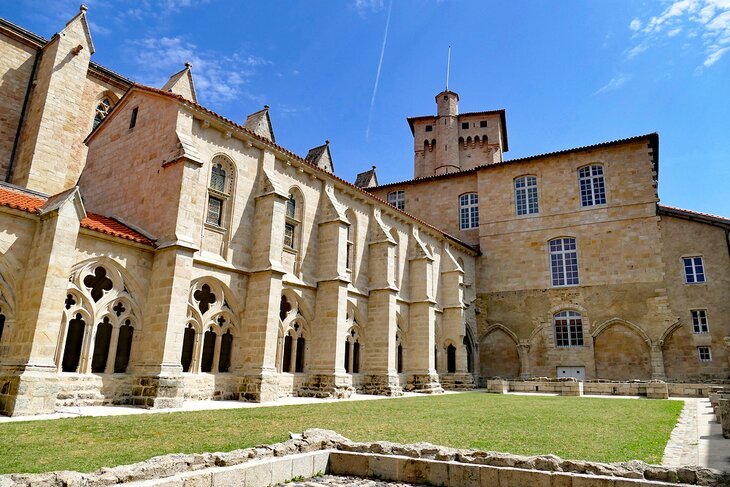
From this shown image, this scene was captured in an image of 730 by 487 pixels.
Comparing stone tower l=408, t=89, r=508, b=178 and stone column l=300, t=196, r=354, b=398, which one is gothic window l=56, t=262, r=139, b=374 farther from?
stone tower l=408, t=89, r=508, b=178

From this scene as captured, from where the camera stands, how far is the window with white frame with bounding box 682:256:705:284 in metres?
27.0

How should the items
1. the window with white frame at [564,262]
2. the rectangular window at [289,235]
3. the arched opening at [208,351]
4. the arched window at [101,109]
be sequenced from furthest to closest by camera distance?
1. the window with white frame at [564,262]
2. the arched window at [101,109]
3. the rectangular window at [289,235]
4. the arched opening at [208,351]

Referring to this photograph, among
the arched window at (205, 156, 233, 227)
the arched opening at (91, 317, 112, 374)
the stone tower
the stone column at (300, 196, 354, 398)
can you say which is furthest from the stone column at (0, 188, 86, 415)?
the stone tower

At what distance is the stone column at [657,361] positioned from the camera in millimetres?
26413

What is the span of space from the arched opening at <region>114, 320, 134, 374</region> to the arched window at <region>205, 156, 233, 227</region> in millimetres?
4322

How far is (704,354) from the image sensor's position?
26.0m

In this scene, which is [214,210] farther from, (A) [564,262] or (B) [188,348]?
(A) [564,262]

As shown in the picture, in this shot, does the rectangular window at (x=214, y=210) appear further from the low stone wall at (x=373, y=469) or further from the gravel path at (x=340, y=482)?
the gravel path at (x=340, y=482)

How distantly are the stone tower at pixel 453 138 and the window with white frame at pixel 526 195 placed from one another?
614 inches

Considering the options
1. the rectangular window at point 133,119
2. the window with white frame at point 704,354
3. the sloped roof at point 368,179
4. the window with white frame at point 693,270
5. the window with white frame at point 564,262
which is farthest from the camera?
the sloped roof at point 368,179

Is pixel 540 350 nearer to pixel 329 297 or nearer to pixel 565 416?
pixel 329 297


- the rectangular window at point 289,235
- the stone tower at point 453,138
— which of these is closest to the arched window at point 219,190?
the rectangular window at point 289,235

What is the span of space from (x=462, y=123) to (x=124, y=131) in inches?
1514

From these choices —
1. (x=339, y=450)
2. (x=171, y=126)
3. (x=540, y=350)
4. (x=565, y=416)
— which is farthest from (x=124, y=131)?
(x=540, y=350)
